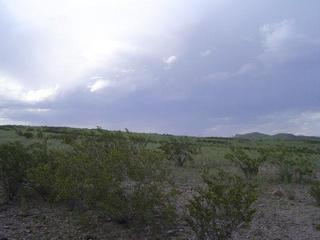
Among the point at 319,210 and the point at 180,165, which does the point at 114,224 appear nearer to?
the point at 319,210

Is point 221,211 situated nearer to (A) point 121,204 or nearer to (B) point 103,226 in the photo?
(A) point 121,204

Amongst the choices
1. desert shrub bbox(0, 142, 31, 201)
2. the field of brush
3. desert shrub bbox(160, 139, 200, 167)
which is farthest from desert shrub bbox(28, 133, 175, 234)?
desert shrub bbox(160, 139, 200, 167)

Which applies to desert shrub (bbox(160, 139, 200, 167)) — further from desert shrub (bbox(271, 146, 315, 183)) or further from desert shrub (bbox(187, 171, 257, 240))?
desert shrub (bbox(187, 171, 257, 240))

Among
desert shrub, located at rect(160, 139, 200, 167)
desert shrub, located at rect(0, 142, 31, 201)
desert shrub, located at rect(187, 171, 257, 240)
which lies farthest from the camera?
desert shrub, located at rect(160, 139, 200, 167)

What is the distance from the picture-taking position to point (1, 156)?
11789 mm

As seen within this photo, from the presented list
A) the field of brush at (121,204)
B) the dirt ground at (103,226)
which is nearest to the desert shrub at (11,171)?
the field of brush at (121,204)

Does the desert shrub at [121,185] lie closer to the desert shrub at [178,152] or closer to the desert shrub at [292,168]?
the desert shrub at [292,168]

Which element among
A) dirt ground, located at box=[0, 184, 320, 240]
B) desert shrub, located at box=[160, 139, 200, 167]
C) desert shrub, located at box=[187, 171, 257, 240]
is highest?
desert shrub, located at box=[160, 139, 200, 167]

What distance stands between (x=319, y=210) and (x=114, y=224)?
6161 millimetres

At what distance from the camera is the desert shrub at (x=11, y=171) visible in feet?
38.0

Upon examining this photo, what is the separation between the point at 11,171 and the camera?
11.6 meters

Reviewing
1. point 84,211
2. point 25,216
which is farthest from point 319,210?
point 25,216

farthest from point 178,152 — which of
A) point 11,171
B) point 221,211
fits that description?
point 221,211

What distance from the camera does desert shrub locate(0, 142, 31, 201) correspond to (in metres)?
11.6
